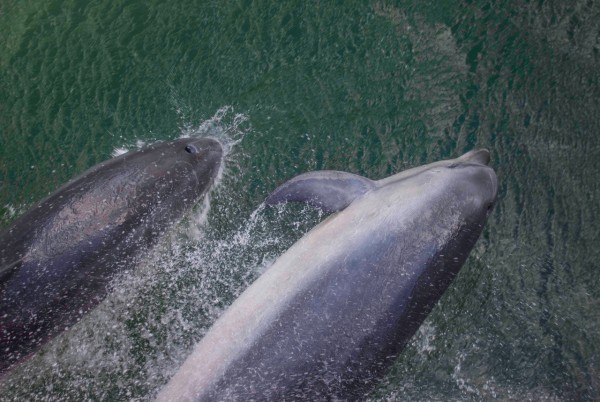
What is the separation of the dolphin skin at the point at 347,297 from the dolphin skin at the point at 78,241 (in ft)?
3.42

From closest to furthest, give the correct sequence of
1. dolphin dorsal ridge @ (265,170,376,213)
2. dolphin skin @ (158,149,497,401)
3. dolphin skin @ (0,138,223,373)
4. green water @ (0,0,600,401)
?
dolphin skin @ (158,149,497,401)
dolphin skin @ (0,138,223,373)
dolphin dorsal ridge @ (265,170,376,213)
green water @ (0,0,600,401)

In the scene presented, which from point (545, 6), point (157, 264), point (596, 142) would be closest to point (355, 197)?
point (157, 264)

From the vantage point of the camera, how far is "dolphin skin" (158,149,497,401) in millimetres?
4438

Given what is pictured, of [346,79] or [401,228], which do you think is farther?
[346,79]

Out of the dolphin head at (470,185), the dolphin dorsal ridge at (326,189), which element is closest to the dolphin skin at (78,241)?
the dolphin dorsal ridge at (326,189)

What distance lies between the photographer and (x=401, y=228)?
4.78 metres

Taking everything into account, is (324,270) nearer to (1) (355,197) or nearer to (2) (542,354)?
(1) (355,197)

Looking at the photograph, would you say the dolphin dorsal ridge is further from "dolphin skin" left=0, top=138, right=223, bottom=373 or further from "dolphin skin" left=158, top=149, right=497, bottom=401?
"dolphin skin" left=0, top=138, right=223, bottom=373

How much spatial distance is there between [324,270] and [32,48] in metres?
4.61

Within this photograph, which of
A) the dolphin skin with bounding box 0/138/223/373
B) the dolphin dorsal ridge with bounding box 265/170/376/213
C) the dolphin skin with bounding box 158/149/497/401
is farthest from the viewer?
the dolphin dorsal ridge with bounding box 265/170/376/213

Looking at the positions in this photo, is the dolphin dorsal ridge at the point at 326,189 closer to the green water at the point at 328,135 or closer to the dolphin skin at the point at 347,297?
the dolphin skin at the point at 347,297

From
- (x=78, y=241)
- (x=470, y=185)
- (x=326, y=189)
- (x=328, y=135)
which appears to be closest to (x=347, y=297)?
(x=326, y=189)

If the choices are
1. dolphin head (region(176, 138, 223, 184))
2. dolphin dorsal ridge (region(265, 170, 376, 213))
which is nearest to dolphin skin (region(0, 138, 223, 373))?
dolphin head (region(176, 138, 223, 184))

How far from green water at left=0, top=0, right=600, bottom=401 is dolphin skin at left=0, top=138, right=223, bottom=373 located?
45 cm
